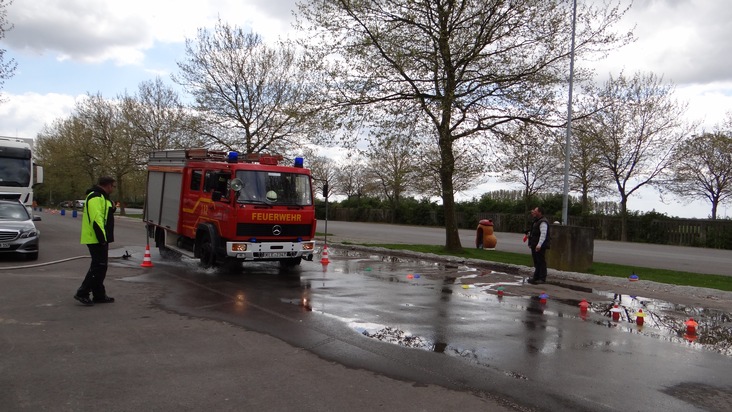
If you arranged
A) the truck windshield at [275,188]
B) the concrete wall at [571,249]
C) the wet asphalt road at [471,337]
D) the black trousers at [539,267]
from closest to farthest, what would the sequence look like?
the wet asphalt road at [471,337] < the truck windshield at [275,188] < the black trousers at [539,267] < the concrete wall at [571,249]

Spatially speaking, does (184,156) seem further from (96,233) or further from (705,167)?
(705,167)

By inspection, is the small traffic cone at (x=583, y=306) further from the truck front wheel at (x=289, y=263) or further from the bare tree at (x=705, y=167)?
the bare tree at (x=705, y=167)

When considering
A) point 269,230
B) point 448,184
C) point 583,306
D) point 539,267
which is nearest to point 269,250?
point 269,230

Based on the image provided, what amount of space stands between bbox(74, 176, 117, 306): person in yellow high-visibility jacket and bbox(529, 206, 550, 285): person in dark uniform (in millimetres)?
8864

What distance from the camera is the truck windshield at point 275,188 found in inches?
464

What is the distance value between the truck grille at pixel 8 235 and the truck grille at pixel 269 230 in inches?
231

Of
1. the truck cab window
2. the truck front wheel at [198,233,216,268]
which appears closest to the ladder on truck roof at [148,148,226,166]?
the truck cab window

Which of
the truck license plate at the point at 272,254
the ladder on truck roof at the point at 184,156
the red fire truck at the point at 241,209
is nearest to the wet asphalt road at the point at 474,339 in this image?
the truck license plate at the point at 272,254

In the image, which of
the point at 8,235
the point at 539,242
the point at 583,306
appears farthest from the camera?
the point at 8,235

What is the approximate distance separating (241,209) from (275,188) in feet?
3.60

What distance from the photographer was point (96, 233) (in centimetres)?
788

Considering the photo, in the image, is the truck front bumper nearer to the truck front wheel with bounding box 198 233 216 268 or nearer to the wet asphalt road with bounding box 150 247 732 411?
the wet asphalt road with bounding box 150 247 732 411

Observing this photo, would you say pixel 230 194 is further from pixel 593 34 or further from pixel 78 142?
pixel 78 142

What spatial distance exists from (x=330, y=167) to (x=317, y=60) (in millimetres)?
56213
